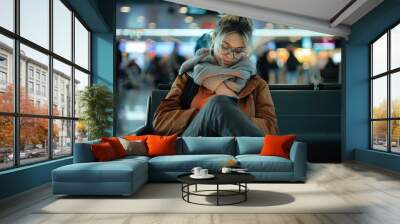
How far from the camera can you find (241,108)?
8.27m

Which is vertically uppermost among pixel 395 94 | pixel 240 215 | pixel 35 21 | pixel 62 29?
pixel 62 29

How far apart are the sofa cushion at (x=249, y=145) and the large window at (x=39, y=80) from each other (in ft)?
10.2

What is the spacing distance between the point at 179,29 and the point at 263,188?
469 cm

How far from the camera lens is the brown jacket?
27.1ft

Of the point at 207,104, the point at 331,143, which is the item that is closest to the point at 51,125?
the point at 207,104

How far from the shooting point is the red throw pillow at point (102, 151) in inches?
213

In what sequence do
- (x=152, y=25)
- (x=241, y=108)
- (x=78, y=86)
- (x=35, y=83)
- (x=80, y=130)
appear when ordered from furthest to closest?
(x=152, y=25) < (x=241, y=108) < (x=78, y=86) < (x=80, y=130) < (x=35, y=83)

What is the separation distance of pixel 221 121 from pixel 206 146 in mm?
1394

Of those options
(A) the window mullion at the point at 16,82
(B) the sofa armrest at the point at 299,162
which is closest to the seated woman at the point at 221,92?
(B) the sofa armrest at the point at 299,162

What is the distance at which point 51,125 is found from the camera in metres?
6.45

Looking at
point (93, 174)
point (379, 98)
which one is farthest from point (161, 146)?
point (379, 98)

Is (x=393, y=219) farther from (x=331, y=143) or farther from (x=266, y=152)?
(x=331, y=143)

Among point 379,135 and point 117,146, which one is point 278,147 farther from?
point 379,135

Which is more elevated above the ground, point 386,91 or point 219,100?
point 386,91
